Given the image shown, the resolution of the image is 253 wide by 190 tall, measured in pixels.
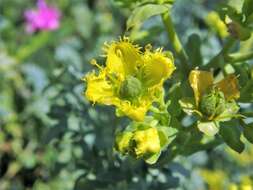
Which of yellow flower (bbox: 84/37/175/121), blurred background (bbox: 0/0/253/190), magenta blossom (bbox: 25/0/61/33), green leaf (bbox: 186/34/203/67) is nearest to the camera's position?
yellow flower (bbox: 84/37/175/121)

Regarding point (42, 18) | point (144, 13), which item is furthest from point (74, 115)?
point (42, 18)

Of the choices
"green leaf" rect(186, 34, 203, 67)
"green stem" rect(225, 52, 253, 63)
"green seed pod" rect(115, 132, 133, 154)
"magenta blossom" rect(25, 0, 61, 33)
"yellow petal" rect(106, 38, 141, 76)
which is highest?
"yellow petal" rect(106, 38, 141, 76)

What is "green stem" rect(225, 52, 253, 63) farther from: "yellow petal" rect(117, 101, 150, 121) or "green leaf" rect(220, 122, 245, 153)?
"yellow petal" rect(117, 101, 150, 121)

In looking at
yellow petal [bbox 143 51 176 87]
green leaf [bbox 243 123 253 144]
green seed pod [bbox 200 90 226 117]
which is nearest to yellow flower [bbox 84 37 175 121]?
yellow petal [bbox 143 51 176 87]

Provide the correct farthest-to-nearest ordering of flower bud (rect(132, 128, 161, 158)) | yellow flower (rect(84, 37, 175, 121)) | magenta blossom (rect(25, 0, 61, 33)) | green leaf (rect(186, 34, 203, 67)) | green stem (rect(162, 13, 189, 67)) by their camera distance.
Result: magenta blossom (rect(25, 0, 61, 33))
green leaf (rect(186, 34, 203, 67))
green stem (rect(162, 13, 189, 67))
yellow flower (rect(84, 37, 175, 121))
flower bud (rect(132, 128, 161, 158))

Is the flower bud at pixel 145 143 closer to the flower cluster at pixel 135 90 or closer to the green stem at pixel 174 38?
the flower cluster at pixel 135 90

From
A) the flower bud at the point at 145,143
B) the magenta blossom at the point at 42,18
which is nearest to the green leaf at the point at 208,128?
the flower bud at the point at 145,143
